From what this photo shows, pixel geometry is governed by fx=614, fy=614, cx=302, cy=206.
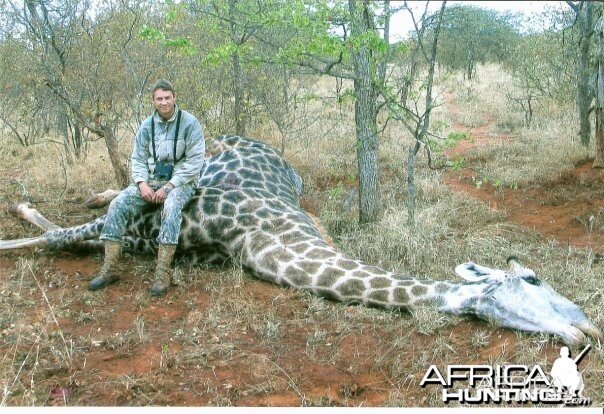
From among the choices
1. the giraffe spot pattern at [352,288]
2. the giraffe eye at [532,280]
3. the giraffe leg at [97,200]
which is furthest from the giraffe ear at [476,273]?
the giraffe leg at [97,200]

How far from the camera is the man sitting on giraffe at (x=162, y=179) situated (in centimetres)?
467

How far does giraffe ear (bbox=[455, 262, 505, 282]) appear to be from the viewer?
3854mm

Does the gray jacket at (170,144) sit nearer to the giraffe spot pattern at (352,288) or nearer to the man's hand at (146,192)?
the man's hand at (146,192)

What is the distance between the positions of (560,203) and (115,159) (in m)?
4.89

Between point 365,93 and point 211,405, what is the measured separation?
338cm

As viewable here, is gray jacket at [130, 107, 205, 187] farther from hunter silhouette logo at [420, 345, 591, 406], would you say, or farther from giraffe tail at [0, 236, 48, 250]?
hunter silhouette logo at [420, 345, 591, 406]

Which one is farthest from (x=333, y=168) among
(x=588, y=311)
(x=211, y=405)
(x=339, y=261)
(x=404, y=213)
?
(x=211, y=405)

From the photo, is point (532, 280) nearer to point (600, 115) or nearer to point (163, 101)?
point (163, 101)

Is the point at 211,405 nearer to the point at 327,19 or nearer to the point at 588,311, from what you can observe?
the point at 588,311

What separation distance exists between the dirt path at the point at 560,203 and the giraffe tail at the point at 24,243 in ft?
13.9

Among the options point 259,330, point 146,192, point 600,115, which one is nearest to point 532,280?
point 259,330

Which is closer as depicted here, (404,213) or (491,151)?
(404,213)

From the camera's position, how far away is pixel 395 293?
160 inches

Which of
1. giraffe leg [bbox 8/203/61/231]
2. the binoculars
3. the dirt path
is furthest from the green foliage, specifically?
giraffe leg [bbox 8/203/61/231]
